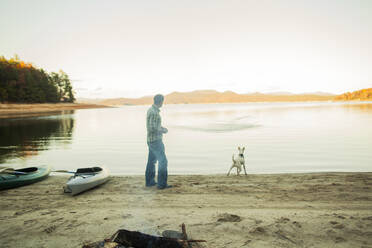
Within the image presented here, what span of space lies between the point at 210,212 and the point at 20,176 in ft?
23.2

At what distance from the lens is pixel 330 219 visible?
503 cm

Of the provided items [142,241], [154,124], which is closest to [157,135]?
[154,124]

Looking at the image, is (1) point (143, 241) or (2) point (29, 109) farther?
(2) point (29, 109)

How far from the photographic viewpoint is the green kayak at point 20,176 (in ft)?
25.7

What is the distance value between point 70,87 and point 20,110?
176 feet

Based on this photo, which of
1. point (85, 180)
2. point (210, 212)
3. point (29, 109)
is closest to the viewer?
point (210, 212)

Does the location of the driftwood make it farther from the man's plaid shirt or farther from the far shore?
the far shore

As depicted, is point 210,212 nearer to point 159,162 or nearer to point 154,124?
point 159,162

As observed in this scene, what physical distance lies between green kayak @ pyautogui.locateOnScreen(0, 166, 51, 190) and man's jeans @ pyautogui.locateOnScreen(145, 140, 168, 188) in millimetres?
4433

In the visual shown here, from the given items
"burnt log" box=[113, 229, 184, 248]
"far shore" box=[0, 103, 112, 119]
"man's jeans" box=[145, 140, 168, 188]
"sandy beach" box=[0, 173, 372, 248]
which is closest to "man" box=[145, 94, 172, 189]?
"man's jeans" box=[145, 140, 168, 188]

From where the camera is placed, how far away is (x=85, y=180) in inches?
291

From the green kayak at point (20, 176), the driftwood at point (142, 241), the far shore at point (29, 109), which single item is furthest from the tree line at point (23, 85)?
the driftwood at point (142, 241)

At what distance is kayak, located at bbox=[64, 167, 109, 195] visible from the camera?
7.05m

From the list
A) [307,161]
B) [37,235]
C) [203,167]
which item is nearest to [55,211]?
[37,235]
